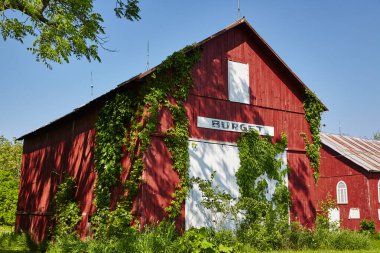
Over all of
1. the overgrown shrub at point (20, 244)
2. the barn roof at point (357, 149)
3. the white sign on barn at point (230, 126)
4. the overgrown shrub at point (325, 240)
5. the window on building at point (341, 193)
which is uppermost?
the barn roof at point (357, 149)

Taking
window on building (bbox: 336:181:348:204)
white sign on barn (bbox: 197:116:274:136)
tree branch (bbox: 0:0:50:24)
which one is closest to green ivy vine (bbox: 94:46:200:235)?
white sign on barn (bbox: 197:116:274:136)

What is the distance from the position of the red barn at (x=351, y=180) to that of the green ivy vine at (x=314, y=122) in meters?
9.71

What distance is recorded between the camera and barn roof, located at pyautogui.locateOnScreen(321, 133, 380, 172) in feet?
92.5

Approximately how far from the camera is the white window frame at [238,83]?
1584 centimetres

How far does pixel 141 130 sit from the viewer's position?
44.4 ft

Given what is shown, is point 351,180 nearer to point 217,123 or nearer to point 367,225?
point 367,225

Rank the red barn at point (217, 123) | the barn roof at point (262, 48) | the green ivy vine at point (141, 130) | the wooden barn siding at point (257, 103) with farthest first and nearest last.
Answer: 1. the wooden barn siding at point (257, 103)
2. the barn roof at point (262, 48)
3. the red barn at point (217, 123)
4. the green ivy vine at point (141, 130)

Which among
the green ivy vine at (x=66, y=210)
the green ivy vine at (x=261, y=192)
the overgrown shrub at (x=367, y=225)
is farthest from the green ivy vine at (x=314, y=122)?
the overgrown shrub at (x=367, y=225)

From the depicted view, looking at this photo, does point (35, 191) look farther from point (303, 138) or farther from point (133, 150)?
point (303, 138)

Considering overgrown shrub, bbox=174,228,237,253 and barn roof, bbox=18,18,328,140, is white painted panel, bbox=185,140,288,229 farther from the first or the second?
barn roof, bbox=18,18,328,140

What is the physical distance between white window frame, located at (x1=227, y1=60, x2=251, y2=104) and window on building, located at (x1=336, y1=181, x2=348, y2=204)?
629 inches

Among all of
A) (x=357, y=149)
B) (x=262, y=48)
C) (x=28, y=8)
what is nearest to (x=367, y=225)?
(x=357, y=149)

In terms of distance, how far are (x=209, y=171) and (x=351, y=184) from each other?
17.4 meters

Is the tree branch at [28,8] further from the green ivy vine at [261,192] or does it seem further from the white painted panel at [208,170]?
A: the green ivy vine at [261,192]
